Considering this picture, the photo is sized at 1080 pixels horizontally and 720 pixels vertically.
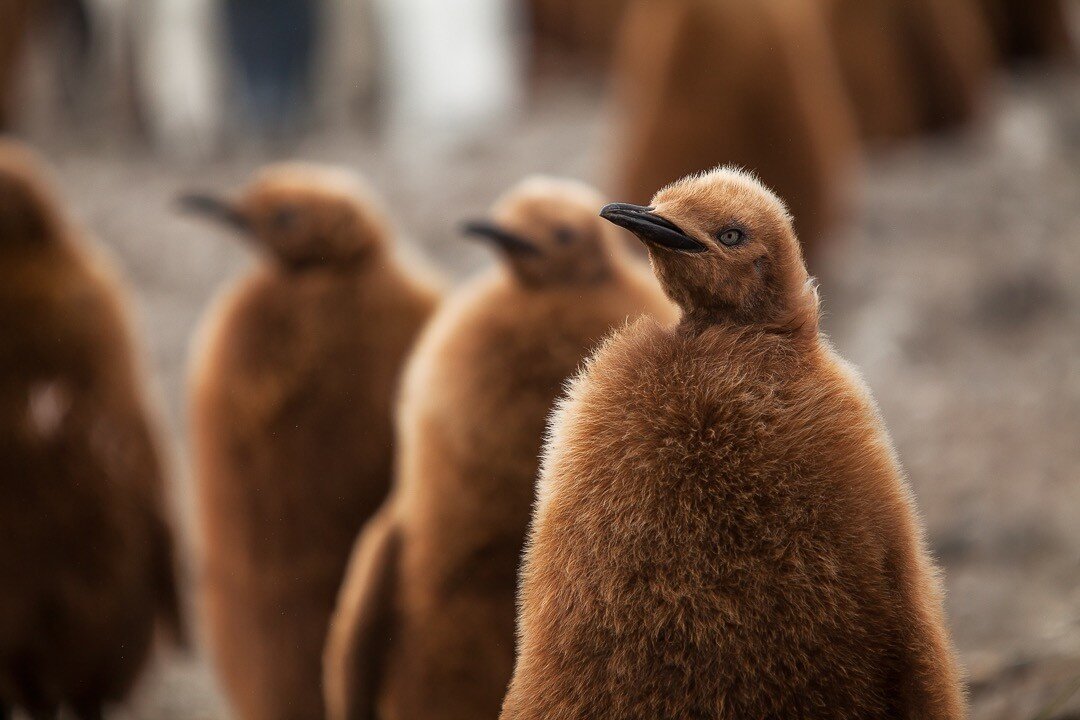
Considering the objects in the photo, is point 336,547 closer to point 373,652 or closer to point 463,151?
point 373,652

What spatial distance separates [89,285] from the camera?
6.66 feet

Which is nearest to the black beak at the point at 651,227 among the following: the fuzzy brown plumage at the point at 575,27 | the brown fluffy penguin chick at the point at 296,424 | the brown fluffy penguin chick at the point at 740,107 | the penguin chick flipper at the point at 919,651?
the penguin chick flipper at the point at 919,651

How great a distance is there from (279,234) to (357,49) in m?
4.57

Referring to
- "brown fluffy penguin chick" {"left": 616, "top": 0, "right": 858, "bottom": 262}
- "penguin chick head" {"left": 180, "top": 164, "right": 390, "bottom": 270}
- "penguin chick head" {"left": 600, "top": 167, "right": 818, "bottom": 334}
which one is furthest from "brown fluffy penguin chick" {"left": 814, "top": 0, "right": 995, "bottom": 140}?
"penguin chick head" {"left": 600, "top": 167, "right": 818, "bottom": 334}

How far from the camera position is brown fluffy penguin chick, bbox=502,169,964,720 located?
101cm

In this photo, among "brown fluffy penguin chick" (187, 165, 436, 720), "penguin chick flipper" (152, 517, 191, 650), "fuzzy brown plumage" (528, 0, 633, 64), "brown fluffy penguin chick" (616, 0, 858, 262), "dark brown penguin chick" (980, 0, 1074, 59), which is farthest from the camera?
"fuzzy brown plumage" (528, 0, 633, 64)

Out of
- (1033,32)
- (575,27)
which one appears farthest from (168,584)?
(575,27)

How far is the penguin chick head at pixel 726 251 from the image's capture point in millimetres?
1020

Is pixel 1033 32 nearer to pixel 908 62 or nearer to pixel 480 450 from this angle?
pixel 908 62

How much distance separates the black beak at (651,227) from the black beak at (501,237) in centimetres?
49

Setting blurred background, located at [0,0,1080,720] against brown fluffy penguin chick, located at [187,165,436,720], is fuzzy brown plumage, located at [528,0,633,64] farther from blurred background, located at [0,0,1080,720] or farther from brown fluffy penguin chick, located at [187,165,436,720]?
brown fluffy penguin chick, located at [187,165,436,720]

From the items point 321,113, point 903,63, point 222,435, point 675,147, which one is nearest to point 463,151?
point 321,113

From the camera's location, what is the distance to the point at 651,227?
1.00 meters

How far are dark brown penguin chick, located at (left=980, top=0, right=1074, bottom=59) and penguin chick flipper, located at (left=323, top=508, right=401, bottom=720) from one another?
15.5 feet
